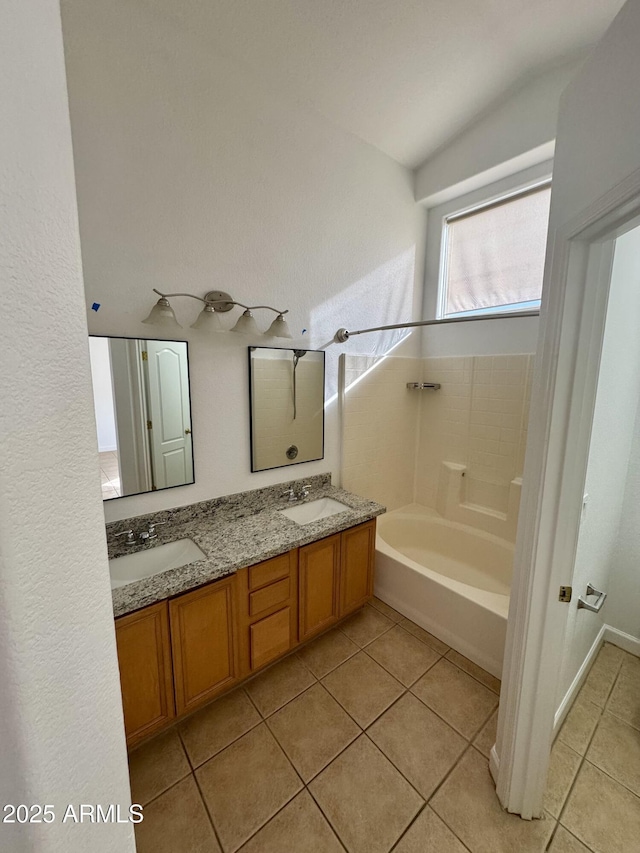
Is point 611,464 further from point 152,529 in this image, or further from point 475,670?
point 152,529

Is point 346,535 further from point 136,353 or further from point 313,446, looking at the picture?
point 136,353

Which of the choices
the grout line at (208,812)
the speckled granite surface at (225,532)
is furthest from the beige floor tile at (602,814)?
the speckled granite surface at (225,532)

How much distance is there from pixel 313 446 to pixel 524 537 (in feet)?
4.66

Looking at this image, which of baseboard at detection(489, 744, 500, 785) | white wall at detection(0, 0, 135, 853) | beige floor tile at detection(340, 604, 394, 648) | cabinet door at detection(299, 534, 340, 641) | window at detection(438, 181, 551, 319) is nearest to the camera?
white wall at detection(0, 0, 135, 853)

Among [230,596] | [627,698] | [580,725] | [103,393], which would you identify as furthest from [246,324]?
[627,698]

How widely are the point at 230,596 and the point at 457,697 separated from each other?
126 centimetres

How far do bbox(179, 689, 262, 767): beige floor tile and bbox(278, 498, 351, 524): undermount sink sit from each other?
92 centimetres

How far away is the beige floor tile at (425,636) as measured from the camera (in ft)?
6.52

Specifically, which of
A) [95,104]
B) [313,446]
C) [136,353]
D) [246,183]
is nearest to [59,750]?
[136,353]

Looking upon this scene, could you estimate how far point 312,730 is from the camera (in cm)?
151

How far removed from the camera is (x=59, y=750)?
0.52 meters

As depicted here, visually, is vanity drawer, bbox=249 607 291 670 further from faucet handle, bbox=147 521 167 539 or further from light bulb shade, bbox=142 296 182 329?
light bulb shade, bbox=142 296 182 329

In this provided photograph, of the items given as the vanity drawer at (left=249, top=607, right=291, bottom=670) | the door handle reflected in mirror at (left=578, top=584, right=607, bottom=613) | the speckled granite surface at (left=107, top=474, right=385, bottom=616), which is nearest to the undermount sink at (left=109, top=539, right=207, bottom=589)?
the speckled granite surface at (left=107, top=474, right=385, bottom=616)

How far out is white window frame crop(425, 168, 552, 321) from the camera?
88.5 inches
